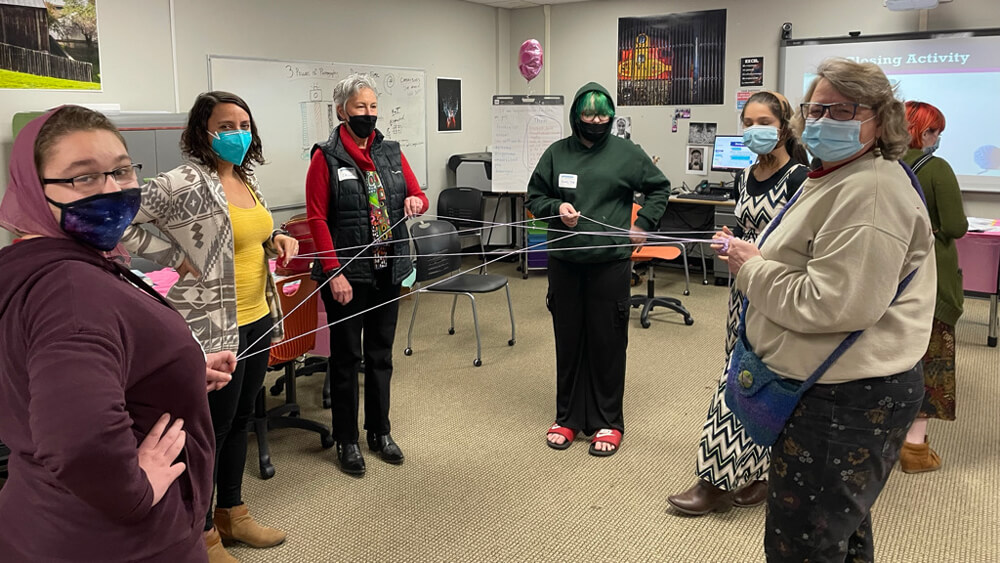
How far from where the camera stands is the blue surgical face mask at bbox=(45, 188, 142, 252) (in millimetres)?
1178

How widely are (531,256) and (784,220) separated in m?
5.83

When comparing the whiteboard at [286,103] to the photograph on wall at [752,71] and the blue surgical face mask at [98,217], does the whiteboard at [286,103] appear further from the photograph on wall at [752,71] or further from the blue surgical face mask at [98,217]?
the blue surgical face mask at [98,217]

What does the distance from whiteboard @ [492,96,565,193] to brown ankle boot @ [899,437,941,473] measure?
4.22 meters

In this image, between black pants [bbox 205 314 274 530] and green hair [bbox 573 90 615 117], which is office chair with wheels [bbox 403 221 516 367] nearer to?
green hair [bbox 573 90 615 117]

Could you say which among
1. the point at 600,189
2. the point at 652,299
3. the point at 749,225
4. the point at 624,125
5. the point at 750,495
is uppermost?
the point at 624,125

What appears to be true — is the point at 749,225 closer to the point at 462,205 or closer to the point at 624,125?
the point at 462,205

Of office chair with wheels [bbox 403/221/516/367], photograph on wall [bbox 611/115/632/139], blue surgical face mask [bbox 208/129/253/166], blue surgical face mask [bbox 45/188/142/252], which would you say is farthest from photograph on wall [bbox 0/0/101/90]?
photograph on wall [bbox 611/115/632/139]

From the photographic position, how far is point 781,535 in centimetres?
176

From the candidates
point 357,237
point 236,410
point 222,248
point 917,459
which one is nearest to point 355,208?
point 357,237

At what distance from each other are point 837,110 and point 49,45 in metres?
4.42

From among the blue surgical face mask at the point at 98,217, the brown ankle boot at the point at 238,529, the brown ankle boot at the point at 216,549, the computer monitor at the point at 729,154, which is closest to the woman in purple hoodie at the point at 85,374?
the blue surgical face mask at the point at 98,217

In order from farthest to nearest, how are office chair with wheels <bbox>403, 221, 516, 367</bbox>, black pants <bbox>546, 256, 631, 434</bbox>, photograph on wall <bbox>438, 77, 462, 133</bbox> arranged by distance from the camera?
1. photograph on wall <bbox>438, 77, 462, 133</bbox>
2. office chair with wheels <bbox>403, 221, 516, 367</bbox>
3. black pants <bbox>546, 256, 631, 434</bbox>

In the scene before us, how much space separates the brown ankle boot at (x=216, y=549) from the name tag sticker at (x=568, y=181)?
1.93 metres

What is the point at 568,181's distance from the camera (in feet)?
11.0
